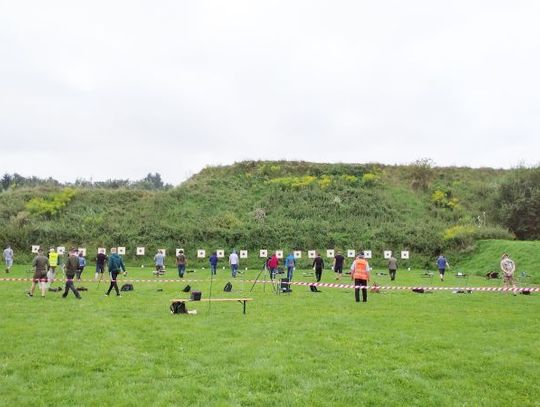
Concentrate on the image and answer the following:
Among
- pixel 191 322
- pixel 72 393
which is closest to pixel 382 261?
pixel 191 322

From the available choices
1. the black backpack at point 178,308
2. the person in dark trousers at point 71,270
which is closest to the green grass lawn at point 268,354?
the black backpack at point 178,308

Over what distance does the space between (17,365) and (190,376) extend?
317cm

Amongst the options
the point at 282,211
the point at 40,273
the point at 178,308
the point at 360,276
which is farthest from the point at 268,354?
the point at 282,211

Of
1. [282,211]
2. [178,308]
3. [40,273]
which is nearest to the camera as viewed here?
[178,308]

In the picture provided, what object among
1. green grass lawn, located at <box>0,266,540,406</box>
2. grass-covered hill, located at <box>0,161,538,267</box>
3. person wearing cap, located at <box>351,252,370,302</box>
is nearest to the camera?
green grass lawn, located at <box>0,266,540,406</box>

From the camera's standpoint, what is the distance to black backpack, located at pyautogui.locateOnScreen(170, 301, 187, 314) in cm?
1561

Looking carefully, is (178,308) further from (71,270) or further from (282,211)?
(282,211)

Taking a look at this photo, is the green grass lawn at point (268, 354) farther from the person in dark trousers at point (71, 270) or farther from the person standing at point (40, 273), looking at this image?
the person standing at point (40, 273)

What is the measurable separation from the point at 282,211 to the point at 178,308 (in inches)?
1377

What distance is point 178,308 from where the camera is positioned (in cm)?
1563

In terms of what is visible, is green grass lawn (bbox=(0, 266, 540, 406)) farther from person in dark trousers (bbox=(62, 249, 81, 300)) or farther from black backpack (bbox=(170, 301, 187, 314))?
person in dark trousers (bbox=(62, 249, 81, 300))

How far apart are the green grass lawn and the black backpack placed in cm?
42

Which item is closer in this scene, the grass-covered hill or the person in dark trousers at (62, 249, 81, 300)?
the person in dark trousers at (62, 249, 81, 300)

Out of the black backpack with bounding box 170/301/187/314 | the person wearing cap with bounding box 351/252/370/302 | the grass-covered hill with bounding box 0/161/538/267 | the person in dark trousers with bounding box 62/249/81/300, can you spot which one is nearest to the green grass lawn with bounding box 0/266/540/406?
the black backpack with bounding box 170/301/187/314
